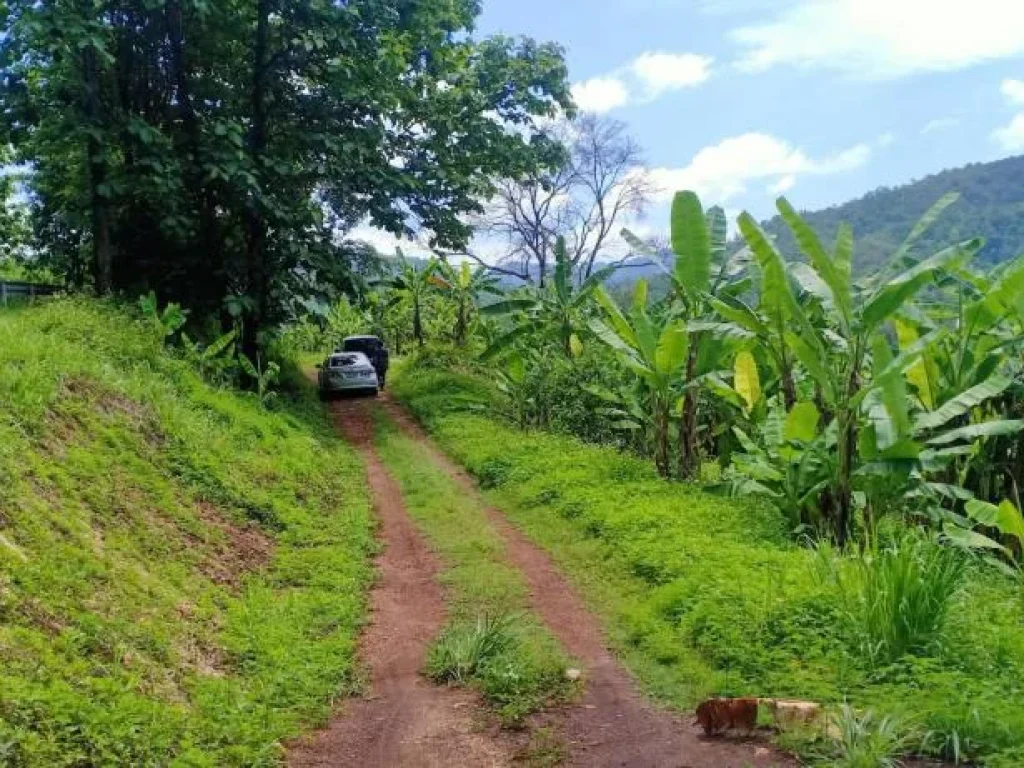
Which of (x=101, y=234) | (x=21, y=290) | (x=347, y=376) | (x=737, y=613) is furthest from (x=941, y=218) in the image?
(x=737, y=613)

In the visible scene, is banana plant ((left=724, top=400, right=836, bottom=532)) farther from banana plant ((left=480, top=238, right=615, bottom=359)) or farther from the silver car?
the silver car

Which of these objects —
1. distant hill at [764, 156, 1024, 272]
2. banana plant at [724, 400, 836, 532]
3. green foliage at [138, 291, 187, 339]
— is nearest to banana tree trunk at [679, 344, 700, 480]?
banana plant at [724, 400, 836, 532]

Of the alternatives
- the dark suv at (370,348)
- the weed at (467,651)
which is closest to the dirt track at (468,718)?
the weed at (467,651)

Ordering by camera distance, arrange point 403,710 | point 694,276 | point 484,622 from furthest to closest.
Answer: point 694,276 < point 484,622 < point 403,710

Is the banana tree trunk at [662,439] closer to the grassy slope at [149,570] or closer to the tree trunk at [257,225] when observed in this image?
the grassy slope at [149,570]

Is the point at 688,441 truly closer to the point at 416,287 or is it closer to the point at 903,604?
the point at 903,604

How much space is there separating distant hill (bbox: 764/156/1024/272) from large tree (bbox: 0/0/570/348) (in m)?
39.2

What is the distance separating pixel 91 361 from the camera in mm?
10203

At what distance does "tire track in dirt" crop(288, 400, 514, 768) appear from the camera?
5039 millimetres

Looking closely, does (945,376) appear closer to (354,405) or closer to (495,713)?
(495,713)

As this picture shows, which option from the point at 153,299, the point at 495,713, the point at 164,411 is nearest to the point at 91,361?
the point at 164,411

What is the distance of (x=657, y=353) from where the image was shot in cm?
1098

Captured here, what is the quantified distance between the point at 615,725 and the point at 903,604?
1.94 metres

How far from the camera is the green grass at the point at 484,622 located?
5824 mm
